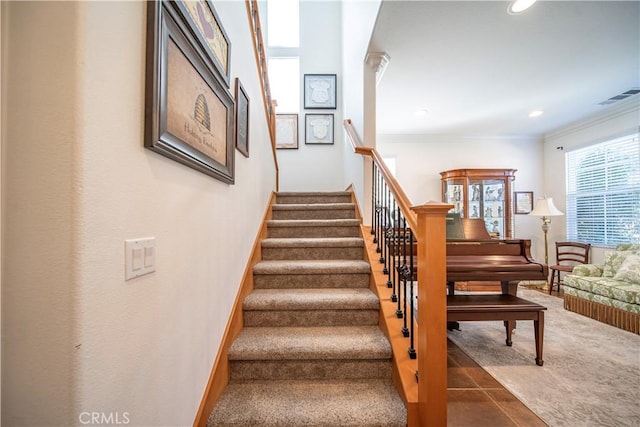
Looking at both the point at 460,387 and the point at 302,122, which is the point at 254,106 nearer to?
the point at 302,122

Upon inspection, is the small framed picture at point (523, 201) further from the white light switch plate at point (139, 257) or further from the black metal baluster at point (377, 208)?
the white light switch plate at point (139, 257)

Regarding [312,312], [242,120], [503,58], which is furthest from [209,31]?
[503,58]

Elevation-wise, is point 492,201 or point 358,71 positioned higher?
point 358,71

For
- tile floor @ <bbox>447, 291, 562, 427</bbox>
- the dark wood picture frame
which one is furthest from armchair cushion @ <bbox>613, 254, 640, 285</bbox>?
the dark wood picture frame

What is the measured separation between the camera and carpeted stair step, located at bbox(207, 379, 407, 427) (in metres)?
1.22

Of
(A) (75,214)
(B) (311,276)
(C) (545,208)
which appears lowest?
(B) (311,276)

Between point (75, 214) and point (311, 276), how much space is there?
1628mm

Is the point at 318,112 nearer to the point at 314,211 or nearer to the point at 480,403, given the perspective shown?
the point at 314,211

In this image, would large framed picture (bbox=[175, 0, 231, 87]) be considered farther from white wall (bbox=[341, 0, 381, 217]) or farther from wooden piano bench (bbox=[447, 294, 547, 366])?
wooden piano bench (bbox=[447, 294, 547, 366])

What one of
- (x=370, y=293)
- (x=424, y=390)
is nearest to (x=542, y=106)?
(x=370, y=293)

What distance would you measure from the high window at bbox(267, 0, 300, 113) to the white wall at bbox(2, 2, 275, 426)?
13.2 feet

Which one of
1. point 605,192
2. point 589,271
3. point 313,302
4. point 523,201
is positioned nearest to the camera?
point 313,302

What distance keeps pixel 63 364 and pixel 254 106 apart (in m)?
2.14

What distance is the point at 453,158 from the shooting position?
530 cm
